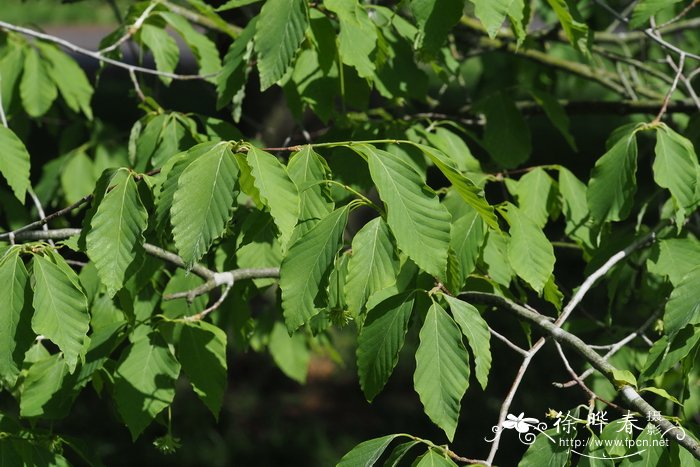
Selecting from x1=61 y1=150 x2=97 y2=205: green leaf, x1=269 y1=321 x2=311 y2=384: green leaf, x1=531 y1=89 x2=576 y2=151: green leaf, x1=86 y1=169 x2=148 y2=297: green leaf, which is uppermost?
x1=86 y1=169 x2=148 y2=297: green leaf

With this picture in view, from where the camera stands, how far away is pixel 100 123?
313 centimetres

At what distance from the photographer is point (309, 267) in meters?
1.48

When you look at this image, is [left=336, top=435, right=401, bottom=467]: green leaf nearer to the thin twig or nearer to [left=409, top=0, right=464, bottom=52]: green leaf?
[left=409, top=0, right=464, bottom=52]: green leaf

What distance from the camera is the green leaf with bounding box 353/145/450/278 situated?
1.46 meters

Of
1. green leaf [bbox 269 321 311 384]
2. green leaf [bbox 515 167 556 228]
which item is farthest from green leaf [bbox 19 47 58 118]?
green leaf [bbox 515 167 556 228]

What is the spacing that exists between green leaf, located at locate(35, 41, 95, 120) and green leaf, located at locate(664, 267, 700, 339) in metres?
1.92

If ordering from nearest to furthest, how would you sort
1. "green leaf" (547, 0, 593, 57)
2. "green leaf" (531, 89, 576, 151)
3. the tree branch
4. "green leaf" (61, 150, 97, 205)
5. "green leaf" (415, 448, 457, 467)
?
"green leaf" (415, 448, 457, 467), the tree branch, "green leaf" (547, 0, 593, 57), "green leaf" (531, 89, 576, 151), "green leaf" (61, 150, 97, 205)

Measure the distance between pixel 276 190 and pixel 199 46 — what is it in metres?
1.17

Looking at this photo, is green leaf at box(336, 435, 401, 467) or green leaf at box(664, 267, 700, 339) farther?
green leaf at box(664, 267, 700, 339)

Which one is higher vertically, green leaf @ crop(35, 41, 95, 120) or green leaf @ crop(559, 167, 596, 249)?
green leaf @ crop(35, 41, 95, 120)

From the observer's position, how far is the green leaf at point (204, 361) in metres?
1.85

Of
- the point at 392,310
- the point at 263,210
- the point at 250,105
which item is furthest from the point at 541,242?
the point at 250,105

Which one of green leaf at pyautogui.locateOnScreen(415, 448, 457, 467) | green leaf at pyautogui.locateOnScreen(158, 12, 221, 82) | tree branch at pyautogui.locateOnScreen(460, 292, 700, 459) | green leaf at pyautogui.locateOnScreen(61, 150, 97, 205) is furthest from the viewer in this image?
green leaf at pyautogui.locateOnScreen(61, 150, 97, 205)

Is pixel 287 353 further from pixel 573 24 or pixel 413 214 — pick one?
pixel 413 214
